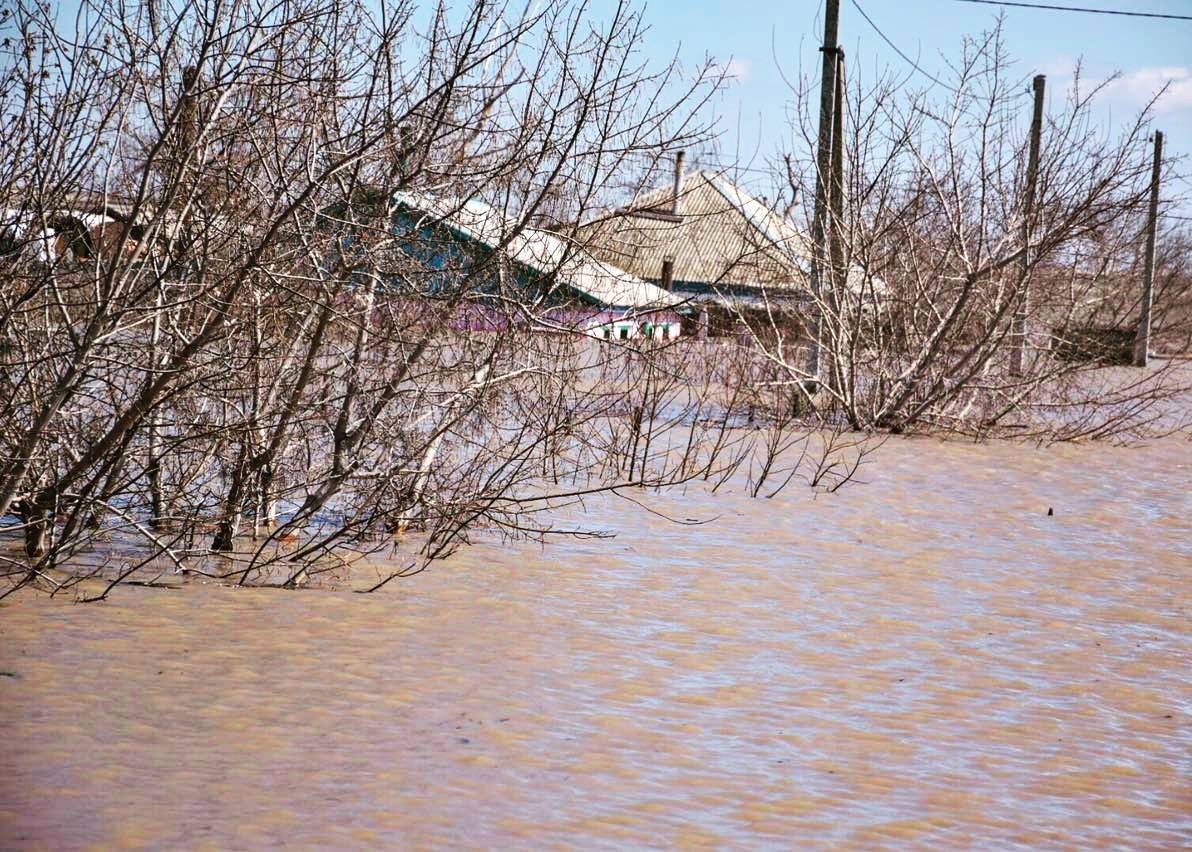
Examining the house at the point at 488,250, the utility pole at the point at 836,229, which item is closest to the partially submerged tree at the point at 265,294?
the house at the point at 488,250

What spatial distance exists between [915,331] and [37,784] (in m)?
12.5

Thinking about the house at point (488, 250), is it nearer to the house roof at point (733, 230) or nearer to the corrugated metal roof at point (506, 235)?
the corrugated metal roof at point (506, 235)

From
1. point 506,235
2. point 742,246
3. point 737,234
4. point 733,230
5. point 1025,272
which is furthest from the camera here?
point 733,230

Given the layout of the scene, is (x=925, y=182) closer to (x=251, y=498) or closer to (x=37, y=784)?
(x=251, y=498)

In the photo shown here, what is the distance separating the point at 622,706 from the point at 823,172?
34.3 feet

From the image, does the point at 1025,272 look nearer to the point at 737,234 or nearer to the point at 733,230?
the point at 737,234

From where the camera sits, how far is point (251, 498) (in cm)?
781

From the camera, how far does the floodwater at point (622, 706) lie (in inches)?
164

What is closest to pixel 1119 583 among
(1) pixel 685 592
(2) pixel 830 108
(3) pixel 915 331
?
(1) pixel 685 592

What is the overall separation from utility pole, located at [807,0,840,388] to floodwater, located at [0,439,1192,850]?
21.5 ft

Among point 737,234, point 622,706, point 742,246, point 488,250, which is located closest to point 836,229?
point 737,234

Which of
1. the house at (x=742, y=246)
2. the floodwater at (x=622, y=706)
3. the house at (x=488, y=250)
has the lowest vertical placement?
the floodwater at (x=622, y=706)

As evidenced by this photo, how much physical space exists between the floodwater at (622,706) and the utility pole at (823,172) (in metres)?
6.56

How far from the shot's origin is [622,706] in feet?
17.5
